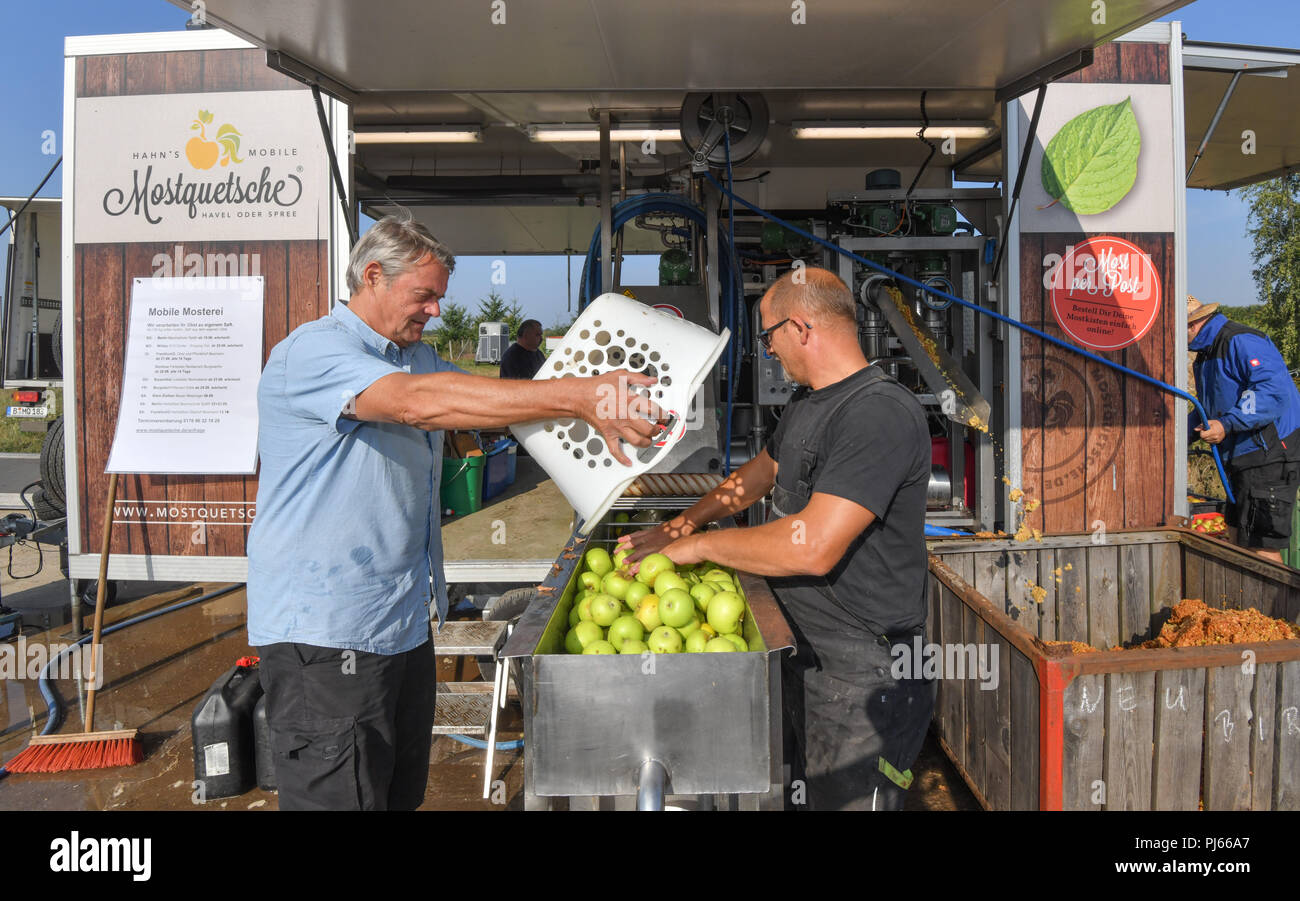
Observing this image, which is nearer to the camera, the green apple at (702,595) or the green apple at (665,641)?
the green apple at (665,641)

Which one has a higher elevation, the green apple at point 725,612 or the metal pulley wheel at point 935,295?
the metal pulley wheel at point 935,295

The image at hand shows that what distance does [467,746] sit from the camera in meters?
4.62

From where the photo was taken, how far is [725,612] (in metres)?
2.44

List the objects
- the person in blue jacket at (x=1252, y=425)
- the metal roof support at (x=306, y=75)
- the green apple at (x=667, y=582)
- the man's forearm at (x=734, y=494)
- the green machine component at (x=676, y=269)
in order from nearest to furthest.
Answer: the green apple at (x=667, y=582)
the man's forearm at (x=734, y=494)
the metal roof support at (x=306, y=75)
the person in blue jacket at (x=1252, y=425)
the green machine component at (x=676, y=269)

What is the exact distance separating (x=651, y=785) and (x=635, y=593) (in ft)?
2.29

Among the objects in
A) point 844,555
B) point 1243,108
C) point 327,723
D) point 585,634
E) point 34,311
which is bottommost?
point 327,723

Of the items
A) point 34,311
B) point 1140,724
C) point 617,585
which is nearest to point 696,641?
point 617,585

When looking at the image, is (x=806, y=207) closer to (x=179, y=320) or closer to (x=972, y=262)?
(x=972, y=262)

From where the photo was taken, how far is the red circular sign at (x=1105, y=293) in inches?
202

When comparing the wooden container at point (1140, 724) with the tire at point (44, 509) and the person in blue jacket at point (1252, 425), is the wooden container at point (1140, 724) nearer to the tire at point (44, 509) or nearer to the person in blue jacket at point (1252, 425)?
the person in blue jacket at point (1252, 425)

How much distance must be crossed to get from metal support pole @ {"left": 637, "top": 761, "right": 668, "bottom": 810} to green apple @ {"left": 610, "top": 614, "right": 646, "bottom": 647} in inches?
14.4

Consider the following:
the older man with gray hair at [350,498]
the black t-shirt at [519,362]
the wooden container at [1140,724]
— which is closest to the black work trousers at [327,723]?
the older man with gray hair at [350,498]

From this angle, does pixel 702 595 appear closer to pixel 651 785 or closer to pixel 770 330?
pixel 651 785

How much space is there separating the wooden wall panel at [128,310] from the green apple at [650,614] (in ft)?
11.8
